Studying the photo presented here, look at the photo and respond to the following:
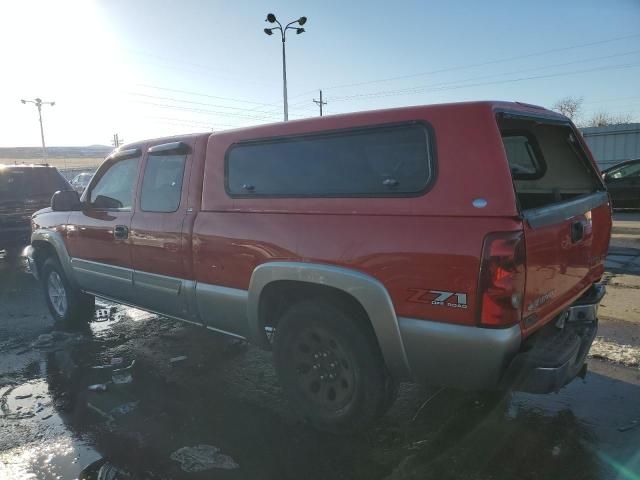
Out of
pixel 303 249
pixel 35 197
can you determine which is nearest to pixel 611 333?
pixel 303 249

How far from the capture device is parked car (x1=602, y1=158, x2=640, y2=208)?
544 inches

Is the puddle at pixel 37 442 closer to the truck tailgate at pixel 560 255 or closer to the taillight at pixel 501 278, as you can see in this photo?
the taillight at pixel 501 278

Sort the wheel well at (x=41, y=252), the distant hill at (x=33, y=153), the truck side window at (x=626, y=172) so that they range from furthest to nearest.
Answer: the distant hill at (x=33, y=153)
the truck side window at (x=626, y=172)
the wheel well at (x=41, y=252)

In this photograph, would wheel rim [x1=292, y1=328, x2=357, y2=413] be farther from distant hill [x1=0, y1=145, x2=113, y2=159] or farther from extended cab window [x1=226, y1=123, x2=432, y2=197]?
distant hill [x1=0, y1=145, x2=113, y2=159]

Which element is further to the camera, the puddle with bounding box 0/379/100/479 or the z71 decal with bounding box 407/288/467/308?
the puddle with bounding box 0/379/100/479

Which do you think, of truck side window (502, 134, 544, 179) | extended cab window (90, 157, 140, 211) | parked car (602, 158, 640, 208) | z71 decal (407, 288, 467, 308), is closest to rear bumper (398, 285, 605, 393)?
z71 decal (407, 288, 467, 308)

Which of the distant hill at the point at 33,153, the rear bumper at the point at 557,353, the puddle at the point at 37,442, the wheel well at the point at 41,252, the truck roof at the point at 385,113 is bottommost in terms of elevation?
the puddle at the point at 37,442

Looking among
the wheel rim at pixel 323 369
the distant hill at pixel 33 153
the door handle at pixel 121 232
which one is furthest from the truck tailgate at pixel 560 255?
the distant hill at pixel 33 153

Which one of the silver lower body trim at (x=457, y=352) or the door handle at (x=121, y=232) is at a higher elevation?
the door handle at (x=121, y=232)

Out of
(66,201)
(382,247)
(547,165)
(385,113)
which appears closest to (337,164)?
(385,113)

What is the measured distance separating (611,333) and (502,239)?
3.30 meters

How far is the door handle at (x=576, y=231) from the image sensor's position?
2.92 metres

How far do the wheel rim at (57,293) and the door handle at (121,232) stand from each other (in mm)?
1675

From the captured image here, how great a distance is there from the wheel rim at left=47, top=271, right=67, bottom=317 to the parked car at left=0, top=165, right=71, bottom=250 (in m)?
4.68
